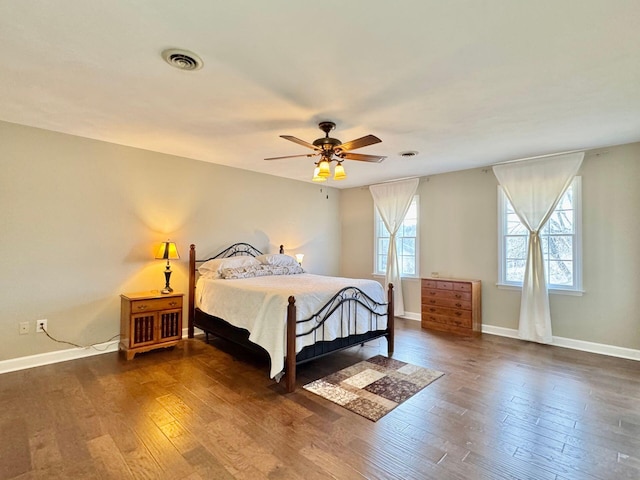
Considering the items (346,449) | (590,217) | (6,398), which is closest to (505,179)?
(590,217)

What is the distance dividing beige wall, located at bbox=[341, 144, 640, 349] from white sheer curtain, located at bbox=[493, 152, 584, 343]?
0.67 ft

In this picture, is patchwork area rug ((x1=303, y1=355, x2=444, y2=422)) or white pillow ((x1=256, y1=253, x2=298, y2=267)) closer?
patchwork area rug ((x1=303, y1=355, x2=444, y2=422))

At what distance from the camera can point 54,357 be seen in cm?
367

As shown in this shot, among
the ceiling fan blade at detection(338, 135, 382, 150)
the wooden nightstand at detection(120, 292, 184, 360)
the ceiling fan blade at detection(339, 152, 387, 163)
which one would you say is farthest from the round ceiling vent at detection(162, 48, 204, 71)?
the wooden nightstand at detection(120, 292, 184, 360)

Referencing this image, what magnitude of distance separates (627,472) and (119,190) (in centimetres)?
528

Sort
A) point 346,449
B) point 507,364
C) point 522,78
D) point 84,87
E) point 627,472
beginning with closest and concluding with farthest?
1. point 627,472
2. point 346,449
3. point 522,78
4. point 84,87
5. point 507,364

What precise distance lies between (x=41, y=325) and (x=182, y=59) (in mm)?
3359

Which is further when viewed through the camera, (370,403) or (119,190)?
(119,190)

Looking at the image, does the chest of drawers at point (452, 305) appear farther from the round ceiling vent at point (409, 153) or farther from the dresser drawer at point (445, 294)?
the round ceiling vent at point (409, 153)

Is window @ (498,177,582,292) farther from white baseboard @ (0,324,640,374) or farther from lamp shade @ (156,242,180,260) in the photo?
lamp shade @ (156,242,180,260)

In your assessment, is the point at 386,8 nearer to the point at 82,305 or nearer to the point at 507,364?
the point at 507,364

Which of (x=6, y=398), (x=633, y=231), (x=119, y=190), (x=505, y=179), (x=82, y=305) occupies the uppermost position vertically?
(x=505, y=179)

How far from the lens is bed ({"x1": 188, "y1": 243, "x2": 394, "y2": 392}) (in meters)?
3.05

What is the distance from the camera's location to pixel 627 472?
76.1 inches
